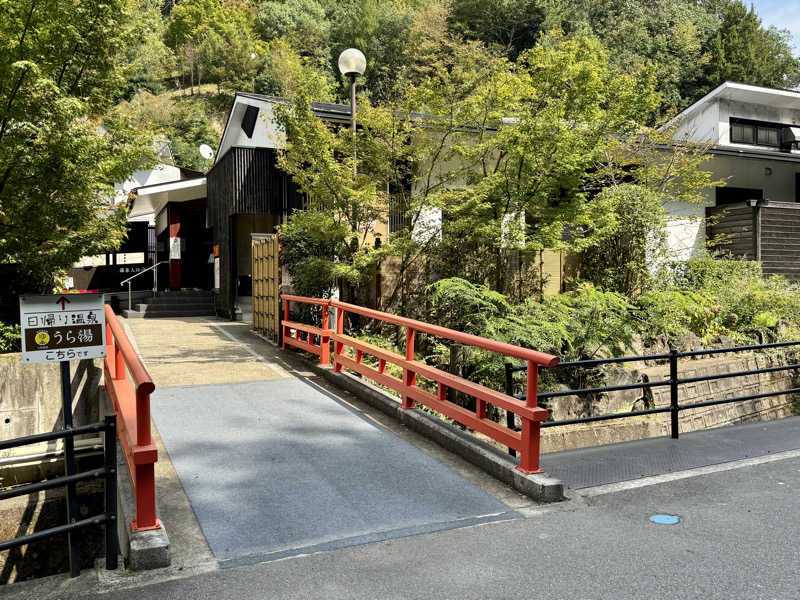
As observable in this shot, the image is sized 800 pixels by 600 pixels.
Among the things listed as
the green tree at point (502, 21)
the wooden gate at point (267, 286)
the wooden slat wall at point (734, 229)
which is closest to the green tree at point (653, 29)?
the green tree at point (502, 21)

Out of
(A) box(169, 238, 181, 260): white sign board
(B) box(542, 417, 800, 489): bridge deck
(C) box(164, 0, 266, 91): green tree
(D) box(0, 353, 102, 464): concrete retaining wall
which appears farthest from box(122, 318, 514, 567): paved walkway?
(C) box(164, 0, 266, 91): green tree

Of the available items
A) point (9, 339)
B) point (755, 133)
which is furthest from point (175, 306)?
point (755, 133)

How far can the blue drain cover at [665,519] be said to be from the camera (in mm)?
4391

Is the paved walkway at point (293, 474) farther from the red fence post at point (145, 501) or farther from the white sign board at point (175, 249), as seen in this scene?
the white sign board at point (175, 249)

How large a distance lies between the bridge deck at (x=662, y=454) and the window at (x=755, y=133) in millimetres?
20357

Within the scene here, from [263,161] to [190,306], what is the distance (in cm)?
566

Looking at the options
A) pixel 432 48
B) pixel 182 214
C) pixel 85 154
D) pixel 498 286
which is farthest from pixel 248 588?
pixel 432 48

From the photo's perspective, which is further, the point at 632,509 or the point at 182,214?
the point at 182,214

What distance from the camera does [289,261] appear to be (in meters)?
12.7

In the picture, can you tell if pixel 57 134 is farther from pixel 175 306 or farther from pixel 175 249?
pixel 175 249

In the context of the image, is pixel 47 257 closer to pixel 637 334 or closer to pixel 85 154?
pixel 85 154

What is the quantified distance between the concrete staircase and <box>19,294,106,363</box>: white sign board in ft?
49.8

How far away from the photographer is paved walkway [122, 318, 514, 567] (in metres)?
4.27

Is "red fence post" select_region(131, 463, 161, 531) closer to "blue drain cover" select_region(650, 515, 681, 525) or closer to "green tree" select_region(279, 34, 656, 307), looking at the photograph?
"blue drain cover" select_region(650, 515, 681, 525)
